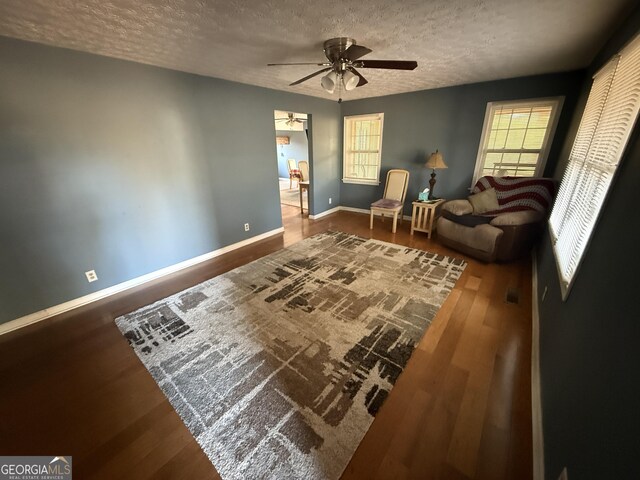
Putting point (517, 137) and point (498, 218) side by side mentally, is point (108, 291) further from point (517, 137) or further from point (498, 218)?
point (517, 137)

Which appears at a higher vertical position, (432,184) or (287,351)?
(432,184)

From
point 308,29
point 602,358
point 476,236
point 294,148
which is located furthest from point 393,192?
point 294,148

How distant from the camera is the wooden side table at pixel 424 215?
386 cm

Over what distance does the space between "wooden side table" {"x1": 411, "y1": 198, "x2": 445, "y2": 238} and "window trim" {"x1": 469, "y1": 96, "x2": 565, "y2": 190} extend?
2.39 ft

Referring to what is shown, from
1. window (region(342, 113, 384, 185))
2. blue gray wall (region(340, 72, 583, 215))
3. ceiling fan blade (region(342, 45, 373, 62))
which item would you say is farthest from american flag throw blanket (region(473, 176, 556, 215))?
ceiling fan blade (region(342, 45, 373, 62))

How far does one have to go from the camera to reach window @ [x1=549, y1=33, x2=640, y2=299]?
50.2 inches

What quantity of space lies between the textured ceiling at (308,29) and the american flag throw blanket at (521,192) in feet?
4.34

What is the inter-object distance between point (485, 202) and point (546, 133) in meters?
1.24

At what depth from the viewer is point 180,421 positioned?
4.55 feet

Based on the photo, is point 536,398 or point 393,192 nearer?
point 536,398

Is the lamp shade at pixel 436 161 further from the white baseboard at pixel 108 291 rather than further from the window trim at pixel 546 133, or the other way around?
the white baseboard at pixel 108 291

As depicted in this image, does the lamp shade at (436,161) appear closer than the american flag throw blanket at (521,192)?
No

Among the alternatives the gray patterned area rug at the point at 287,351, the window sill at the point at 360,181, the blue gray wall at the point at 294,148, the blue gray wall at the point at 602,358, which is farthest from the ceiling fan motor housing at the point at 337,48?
the blue gray wall at the point at 294,148

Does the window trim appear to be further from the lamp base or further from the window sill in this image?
the window sill
